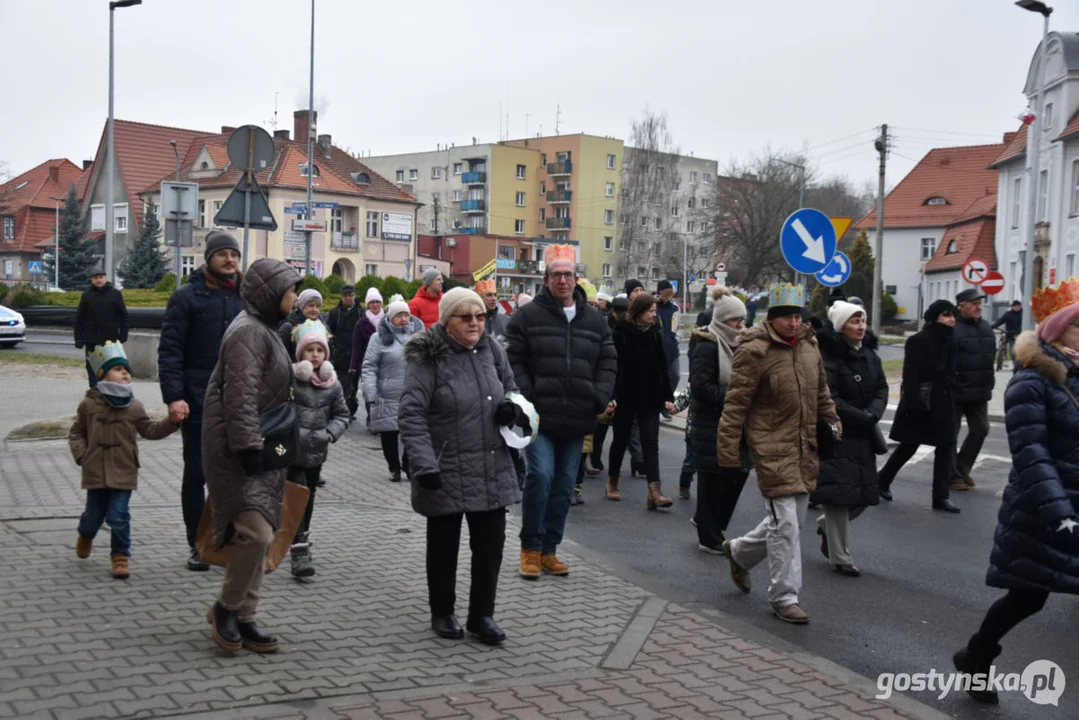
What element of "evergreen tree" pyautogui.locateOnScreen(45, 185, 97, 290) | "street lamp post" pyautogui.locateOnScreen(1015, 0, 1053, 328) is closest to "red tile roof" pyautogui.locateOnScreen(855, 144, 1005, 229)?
"street lamp post" pyautogui.locateOnScreen(1015, 0, 1053, 328)

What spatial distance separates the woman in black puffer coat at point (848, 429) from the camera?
25.7 feet

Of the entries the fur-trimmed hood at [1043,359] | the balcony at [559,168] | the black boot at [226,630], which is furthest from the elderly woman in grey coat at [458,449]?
the balcony at [559,168]

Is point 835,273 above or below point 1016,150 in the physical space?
below

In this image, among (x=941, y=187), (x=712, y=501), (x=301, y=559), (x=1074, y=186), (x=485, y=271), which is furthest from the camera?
(x=941, y=187)

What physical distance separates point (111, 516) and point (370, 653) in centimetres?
234

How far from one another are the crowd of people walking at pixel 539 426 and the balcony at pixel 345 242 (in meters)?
67.4

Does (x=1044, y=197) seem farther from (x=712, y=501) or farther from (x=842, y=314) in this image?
(x=712, y=501)

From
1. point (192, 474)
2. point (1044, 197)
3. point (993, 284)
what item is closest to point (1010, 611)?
point (192, 474)

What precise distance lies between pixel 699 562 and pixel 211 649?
3.78 m

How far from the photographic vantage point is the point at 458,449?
5844 millimetres

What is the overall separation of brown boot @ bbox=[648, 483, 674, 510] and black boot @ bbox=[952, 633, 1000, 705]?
191 inches

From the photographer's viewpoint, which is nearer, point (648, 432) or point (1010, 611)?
point (1010, 611)

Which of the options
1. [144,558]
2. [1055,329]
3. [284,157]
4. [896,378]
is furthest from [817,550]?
[284,157]

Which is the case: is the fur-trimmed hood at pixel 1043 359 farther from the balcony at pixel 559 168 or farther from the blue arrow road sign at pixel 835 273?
the balcony at pixel 559 168
